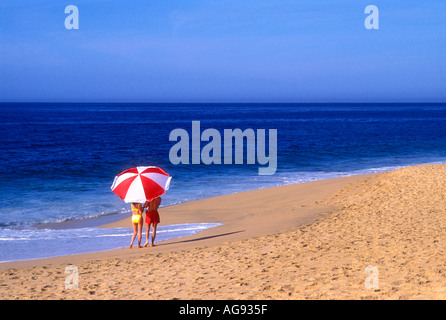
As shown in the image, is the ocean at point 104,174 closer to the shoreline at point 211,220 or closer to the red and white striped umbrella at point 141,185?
the shoreline at point 211,220

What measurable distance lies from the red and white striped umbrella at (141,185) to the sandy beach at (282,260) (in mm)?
1157

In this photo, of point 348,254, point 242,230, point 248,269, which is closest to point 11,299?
point 248,269

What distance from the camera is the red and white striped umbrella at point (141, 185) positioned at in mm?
9641

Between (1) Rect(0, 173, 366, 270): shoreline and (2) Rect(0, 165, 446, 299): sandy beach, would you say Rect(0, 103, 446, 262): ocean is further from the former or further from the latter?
(2) Rect(0, 165, 446, 299): sandy beach

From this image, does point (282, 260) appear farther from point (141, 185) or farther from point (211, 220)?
point (211, 220)

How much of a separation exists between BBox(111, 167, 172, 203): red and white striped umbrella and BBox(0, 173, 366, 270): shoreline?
1158 millimetres

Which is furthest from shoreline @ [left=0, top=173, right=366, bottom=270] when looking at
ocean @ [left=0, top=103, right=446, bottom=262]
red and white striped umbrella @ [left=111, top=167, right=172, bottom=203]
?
red and white striped umbrella @ [left=111, top=167, right=172, bottom=203]

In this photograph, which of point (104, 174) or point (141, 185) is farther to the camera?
point (104, 174)

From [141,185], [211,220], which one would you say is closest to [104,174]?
[211,220]

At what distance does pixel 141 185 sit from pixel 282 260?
3247 mm

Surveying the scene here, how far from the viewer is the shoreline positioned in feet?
32.1

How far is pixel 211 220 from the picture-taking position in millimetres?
13789

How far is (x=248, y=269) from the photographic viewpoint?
25.8ft

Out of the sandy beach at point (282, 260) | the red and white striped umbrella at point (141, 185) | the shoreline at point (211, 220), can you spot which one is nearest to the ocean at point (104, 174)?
the shoreline at point (211, 220)
